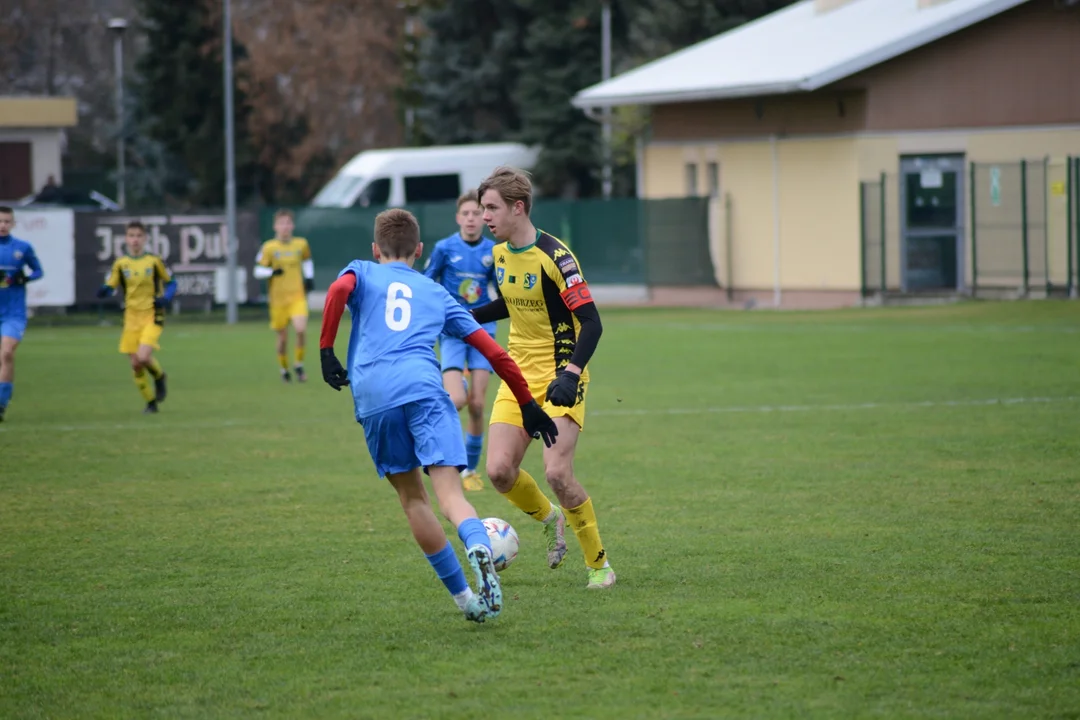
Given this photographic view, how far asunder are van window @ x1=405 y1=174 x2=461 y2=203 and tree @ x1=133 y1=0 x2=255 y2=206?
44.4 feet

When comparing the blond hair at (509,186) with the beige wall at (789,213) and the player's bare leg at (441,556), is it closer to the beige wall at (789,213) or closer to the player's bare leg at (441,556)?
the player's bare leg at (441,556)

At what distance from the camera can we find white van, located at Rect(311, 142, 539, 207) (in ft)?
131

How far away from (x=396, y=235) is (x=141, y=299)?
10519mm

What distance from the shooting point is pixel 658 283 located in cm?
3603

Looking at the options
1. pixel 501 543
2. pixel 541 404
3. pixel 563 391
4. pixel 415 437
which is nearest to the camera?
pixel 415 437

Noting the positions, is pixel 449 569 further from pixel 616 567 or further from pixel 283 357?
pixel 283 357

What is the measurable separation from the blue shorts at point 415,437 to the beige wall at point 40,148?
51764 millimetres

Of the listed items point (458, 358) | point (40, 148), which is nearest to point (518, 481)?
point (458, 358)

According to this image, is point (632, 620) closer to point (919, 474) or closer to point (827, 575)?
point (827, 575)

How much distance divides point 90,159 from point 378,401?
69.2m

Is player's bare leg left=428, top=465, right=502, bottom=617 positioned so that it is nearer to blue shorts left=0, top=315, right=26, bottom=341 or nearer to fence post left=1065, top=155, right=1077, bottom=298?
blue shorts left=0, top=315, right=26, bottom=341


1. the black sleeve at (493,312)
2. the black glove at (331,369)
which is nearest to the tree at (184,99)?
the black sleeve at (493,312)

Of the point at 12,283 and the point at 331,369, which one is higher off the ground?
the point at 12,283

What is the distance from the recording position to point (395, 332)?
6703 millimetres
